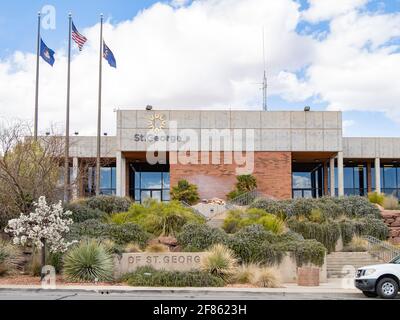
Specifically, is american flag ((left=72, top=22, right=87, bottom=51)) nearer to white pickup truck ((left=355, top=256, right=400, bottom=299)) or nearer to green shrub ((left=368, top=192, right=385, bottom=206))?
green shrub ((left=368, top=192, right=385, bottom=206))

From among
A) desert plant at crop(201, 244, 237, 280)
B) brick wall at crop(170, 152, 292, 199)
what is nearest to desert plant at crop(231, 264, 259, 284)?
desert plant at crop(201, 244, 237, 280)

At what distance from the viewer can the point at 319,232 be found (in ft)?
86.0

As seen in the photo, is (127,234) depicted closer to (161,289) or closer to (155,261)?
(155,261)

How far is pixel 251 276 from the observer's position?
62.4 feet

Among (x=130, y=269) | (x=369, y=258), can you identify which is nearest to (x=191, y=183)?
(x=369, y=258)

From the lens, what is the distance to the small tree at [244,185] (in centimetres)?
4125

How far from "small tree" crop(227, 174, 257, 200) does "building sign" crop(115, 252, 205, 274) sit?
21.0 metres

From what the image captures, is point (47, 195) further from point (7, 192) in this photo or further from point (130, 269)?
point (130, 269)

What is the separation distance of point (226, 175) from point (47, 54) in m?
14.8

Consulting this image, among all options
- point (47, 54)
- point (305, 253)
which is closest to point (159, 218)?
point (305, 253)

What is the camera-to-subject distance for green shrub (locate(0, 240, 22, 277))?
19906mm

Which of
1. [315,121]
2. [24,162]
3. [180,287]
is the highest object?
[315,121]

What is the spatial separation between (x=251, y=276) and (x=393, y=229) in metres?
13.2

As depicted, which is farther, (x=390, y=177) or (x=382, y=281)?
(x=390, y=177)
